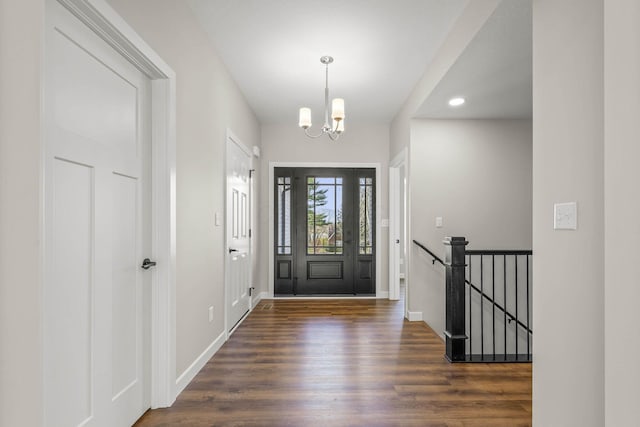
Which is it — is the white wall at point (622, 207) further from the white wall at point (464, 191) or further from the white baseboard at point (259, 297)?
the white baseboard at point (259, 297)

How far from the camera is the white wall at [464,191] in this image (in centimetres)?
437

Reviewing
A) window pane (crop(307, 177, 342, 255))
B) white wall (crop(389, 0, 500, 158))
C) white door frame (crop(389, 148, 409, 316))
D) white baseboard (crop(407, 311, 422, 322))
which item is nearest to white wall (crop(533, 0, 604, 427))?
white wall (crop(389, 0, 500, 158))

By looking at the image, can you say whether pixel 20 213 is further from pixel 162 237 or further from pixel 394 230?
pixel 394 230

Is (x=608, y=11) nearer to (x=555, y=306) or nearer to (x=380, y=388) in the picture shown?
(x=555, y=306)

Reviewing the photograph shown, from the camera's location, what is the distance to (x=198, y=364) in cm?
275

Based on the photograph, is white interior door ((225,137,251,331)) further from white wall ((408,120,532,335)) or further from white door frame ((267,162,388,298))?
white wall ((408,120,532,335))

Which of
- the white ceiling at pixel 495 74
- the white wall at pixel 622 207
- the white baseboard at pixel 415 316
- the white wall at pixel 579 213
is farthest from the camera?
the white baseboard at pixel 415 316

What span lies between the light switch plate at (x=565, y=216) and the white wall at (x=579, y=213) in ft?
0.07

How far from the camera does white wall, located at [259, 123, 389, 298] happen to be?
5.66m

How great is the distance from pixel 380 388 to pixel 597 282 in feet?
5.04

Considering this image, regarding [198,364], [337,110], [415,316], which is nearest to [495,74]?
[337,110]

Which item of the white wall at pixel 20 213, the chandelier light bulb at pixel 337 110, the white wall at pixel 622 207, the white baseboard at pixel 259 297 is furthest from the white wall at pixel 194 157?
the white wall at pixel 622 207

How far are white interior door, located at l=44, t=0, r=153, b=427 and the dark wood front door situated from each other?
3574 millimetres

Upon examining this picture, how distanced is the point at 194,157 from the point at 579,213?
2301 mm
